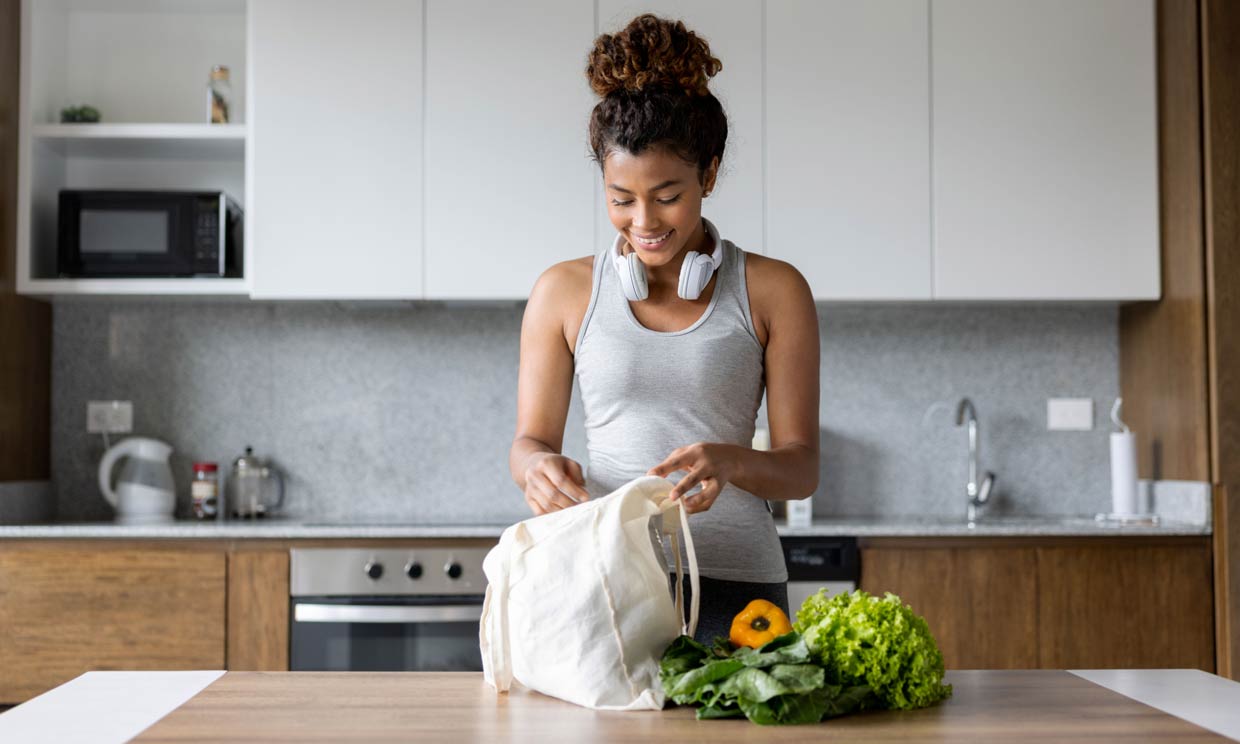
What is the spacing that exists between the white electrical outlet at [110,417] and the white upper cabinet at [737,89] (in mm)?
1450

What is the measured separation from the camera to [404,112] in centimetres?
299

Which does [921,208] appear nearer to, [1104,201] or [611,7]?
[1104,201]

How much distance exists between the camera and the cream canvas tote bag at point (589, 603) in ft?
3.86

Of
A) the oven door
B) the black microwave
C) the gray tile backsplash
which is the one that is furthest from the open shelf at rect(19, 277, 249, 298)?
the oven door

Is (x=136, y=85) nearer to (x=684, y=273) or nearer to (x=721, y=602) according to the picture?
(x=684, y=273)

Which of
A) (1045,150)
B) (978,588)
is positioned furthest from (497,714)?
(1045,150)

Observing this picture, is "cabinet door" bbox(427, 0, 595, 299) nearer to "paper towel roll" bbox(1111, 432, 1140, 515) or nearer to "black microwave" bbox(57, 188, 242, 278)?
"black microwave" bbox(57, 188, 242, 278)

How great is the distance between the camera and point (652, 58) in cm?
145

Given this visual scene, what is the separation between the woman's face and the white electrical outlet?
2256 millimetres

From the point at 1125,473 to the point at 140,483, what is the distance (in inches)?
102

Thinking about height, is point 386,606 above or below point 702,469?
below

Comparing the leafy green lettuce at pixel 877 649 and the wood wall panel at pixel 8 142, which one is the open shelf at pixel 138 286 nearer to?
the wood wall panel at pixel 8 142

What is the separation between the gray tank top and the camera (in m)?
1.54

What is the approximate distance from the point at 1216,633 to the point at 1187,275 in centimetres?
87
